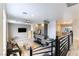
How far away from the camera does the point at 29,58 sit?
5.36ft

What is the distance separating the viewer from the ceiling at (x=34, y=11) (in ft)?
5.23

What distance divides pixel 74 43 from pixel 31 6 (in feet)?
2.82

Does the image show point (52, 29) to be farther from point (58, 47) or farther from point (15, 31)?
point (15, 31)

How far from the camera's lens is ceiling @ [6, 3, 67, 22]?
5.23ft

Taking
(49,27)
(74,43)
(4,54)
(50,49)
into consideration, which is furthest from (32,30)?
(74,43)

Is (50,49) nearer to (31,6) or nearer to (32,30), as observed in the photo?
(32,30)

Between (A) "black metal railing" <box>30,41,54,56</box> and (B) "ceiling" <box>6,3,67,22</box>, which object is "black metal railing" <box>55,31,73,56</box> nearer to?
(A) "black metal railing" <box>30,41,54,56</box>

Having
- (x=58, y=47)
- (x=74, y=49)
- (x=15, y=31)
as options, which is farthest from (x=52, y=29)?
(x=15, y=31)

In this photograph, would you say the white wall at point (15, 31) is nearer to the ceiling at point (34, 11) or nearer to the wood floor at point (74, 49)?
the ceiling at point (34, 11)

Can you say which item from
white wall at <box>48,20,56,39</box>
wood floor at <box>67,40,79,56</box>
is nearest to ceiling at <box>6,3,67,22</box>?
white wall at <box>48,20,56,39</box>

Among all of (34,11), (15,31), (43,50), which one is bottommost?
(43,50)

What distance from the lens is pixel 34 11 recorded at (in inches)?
63.7

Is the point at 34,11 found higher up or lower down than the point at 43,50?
higher up

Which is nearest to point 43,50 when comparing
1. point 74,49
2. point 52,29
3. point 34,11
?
point 52,29
